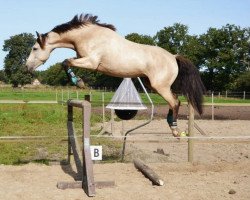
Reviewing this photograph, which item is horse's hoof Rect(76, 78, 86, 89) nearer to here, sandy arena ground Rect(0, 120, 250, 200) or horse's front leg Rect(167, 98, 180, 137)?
horse's front leg Rect(167, 98, 180, 137)

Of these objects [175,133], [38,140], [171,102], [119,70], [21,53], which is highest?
[21,53]

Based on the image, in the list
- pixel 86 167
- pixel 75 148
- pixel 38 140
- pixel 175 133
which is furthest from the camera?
pixel 38 140

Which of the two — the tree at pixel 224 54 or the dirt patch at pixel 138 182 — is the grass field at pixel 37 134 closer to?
the dirt patch at pixel 138 182

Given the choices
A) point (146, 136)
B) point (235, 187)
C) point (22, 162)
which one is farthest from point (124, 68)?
point (146, 136)

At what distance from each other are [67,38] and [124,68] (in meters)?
0.78

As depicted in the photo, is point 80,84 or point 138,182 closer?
point 80,84

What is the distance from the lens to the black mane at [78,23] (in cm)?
508

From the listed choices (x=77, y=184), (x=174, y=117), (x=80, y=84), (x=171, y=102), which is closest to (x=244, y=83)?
(x=77, y=184)

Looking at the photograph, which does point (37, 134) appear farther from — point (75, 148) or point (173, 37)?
point (173, 37)

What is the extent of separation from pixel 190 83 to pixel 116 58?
975mm

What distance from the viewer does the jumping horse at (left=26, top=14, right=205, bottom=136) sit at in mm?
4809

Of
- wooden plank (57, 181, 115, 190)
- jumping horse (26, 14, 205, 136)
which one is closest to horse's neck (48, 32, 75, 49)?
jumping horse (26, 14, 205, 136)

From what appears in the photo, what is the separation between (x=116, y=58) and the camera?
479 centimetres

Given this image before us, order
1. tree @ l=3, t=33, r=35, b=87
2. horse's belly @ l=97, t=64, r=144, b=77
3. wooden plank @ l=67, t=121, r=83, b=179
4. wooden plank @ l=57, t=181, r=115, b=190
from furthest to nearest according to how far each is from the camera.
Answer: tree @ l=3, t=33, r=35, b=87 < wooden plank @ l=67, t=121, r=83, b=179 < wooden plank @ l=57, t=181, r=115, b=190 < horse's belly @ l=97, t=64, r=144, b=77
